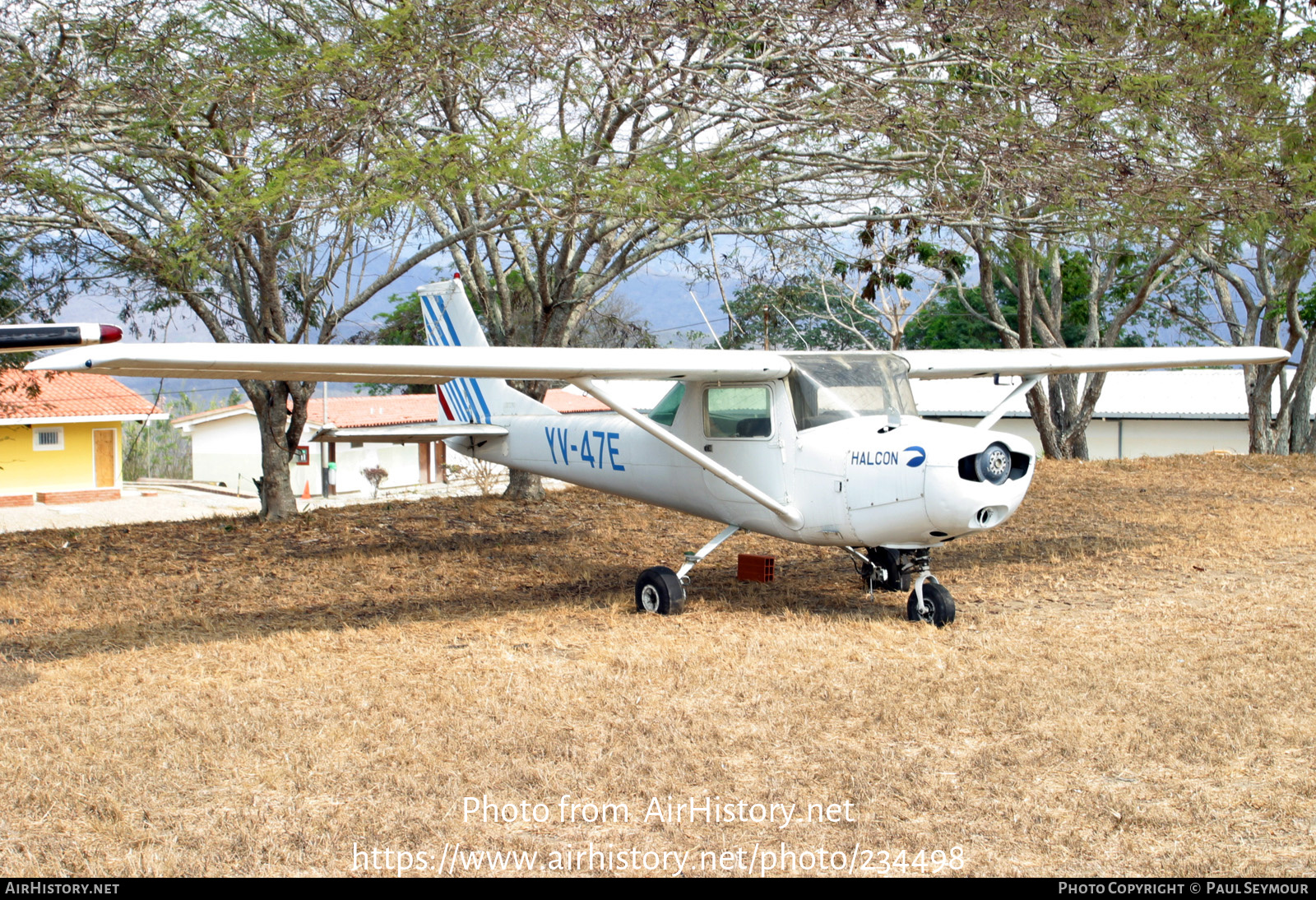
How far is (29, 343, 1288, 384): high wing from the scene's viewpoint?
630 cm

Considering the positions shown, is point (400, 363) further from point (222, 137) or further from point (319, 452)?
point (319, 452)

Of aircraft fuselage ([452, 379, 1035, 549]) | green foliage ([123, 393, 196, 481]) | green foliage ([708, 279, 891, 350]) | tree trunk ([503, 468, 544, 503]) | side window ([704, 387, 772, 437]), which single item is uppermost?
green foliage ([708, 279, 891, 350])

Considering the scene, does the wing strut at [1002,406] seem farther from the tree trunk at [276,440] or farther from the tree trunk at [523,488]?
the tree trunk at [276,440]

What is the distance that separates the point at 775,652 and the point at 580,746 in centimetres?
220

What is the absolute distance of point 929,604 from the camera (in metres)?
8.11

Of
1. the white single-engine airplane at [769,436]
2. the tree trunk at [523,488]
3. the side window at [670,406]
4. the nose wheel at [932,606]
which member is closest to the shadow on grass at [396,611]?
the nose wheel at [932,606]

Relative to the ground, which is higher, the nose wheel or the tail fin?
the tail fin

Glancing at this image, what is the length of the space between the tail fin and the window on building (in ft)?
93.6

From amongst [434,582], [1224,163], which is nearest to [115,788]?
[434,582]

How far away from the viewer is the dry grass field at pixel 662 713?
14.0 feet

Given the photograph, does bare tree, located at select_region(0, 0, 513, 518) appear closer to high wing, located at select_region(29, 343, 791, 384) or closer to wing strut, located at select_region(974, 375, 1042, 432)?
high wing, located at select_region(29, 343, 791, 384)

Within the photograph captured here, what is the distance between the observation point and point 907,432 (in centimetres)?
791

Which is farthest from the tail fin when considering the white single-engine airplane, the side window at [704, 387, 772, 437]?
the side window at [704, 387, 772, 437]
